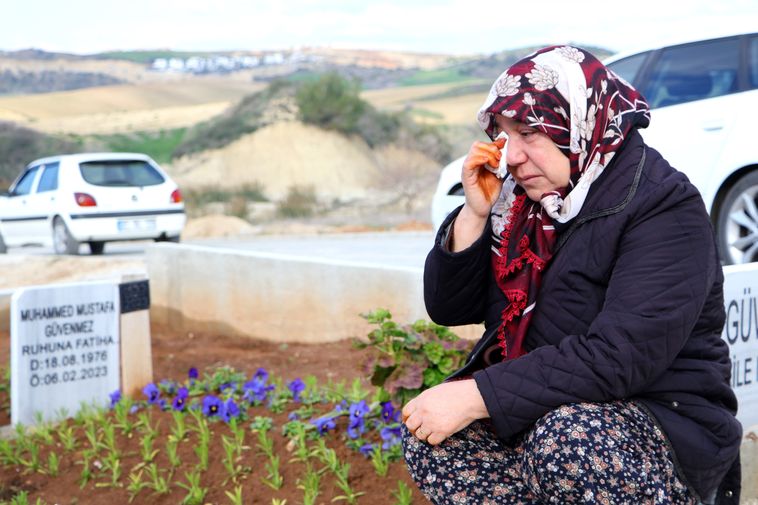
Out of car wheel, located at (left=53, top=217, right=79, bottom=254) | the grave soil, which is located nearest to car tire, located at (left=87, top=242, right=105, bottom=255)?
car wheel, located at (left=53, top=217, right=79, bottom=254)

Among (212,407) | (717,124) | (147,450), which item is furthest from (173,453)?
(717,124)

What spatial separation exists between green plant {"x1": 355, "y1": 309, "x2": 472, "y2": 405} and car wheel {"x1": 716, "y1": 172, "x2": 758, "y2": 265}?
275 centimetres

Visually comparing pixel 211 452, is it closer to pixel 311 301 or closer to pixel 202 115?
pixel 311 301

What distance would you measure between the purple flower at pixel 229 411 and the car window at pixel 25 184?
11.7m

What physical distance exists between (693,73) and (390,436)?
12.0 ft

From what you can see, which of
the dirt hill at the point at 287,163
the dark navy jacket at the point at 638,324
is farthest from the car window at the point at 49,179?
the dirt hill at the point at 287,163

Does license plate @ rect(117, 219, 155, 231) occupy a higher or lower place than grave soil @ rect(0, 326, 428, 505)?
lower

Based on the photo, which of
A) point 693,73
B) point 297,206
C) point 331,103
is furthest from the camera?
point 331,103

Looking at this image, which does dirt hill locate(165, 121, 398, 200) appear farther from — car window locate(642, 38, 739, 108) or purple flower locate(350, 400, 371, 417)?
purple flower locate(350, 400, 371, 417)

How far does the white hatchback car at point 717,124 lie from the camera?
577 centimetres

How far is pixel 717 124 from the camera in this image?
5.87 m

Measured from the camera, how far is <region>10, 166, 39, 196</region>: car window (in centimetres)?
1520

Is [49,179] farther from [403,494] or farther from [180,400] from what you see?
[403,494]

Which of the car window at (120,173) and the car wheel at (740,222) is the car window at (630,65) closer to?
the car wheel at (740,222)
